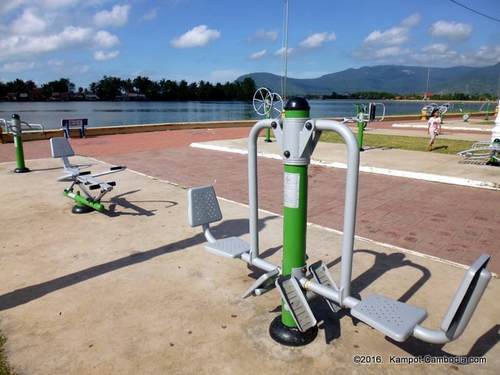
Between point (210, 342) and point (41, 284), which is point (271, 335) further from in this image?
point (41, 284)

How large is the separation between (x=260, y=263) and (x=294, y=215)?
691 mm

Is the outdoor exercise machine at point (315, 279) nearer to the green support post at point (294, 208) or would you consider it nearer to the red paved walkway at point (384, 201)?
the green support post at point (294, 208)

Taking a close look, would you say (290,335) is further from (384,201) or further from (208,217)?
(384,201)

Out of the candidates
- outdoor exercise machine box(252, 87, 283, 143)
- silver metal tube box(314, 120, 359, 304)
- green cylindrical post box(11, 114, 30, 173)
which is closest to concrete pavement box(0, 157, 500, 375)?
silver metal tube box(314, 120, 359, 304)

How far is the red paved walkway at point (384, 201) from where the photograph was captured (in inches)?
171

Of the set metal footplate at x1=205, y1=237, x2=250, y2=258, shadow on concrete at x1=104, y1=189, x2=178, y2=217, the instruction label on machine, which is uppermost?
the instruction label on machine

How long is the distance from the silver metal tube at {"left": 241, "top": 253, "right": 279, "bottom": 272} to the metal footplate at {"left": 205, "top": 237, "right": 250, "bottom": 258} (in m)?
0.06

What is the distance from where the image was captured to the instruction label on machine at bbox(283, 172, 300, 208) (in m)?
2.44

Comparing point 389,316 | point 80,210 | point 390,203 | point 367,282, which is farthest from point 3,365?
point 390,203

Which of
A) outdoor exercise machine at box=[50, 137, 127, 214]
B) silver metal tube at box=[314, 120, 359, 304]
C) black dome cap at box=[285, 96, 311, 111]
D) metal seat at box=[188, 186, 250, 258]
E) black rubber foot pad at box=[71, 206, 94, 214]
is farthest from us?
black rubber foot pad at box=[71, 206, 94, 214]

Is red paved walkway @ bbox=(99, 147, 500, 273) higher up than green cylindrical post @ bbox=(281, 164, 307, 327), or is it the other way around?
green cylindrical post @ bbox=(281, 164, 307, 327)

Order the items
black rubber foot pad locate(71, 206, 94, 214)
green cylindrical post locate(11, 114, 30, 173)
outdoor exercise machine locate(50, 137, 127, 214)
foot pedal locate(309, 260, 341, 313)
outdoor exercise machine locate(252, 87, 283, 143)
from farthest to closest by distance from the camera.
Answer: outdoor exercise machine locate(252, 87, 283, 143) < green cylindrical post locate(11, 114, 30, 173) < black rubber foot pad locate(71, 206, 94, 214) < outdoor exercise machine locate(50, 137, 127, 214) < foot pedal locate(309, 260, 341, 313)

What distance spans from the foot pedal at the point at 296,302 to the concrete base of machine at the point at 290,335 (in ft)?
0.48

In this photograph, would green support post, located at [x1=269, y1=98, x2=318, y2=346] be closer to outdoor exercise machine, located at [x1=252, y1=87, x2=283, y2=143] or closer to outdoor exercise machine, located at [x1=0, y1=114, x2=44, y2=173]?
outdoor exercise machine, located at [x1=0, y1=114, x2=44, y2=173]
